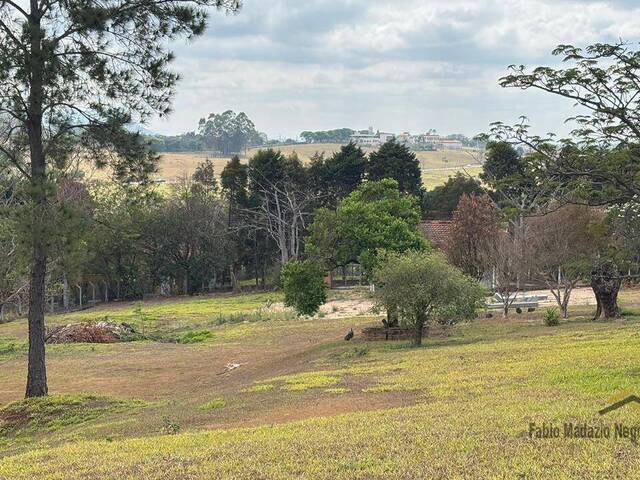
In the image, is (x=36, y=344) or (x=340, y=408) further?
(x=36, y=344)

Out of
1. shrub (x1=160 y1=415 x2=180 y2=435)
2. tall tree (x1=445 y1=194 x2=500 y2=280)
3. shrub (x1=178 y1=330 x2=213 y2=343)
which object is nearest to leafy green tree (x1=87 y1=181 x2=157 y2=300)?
shrub (x1=178 y1=330 x2=213 y2=343)

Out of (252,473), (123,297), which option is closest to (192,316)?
(123,297)

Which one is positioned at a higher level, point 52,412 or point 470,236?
point 470,236

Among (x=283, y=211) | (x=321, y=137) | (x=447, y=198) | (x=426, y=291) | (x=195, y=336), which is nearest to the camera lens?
(x=426, y=291)

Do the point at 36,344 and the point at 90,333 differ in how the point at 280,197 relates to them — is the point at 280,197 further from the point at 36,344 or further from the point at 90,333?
the point at 36,344

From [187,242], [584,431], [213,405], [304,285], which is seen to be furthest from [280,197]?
[584,431]

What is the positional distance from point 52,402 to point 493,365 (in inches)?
390

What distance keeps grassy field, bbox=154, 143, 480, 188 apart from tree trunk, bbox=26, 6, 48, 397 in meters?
96.0

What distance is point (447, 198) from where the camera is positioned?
59.5m

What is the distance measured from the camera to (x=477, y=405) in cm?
985

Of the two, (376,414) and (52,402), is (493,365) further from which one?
(52,402)

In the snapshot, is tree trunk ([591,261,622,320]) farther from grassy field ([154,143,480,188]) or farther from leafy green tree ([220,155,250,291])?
grassy field ([154,143,480,188])

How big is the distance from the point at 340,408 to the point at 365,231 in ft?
45.2

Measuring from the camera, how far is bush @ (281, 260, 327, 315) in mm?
25219
